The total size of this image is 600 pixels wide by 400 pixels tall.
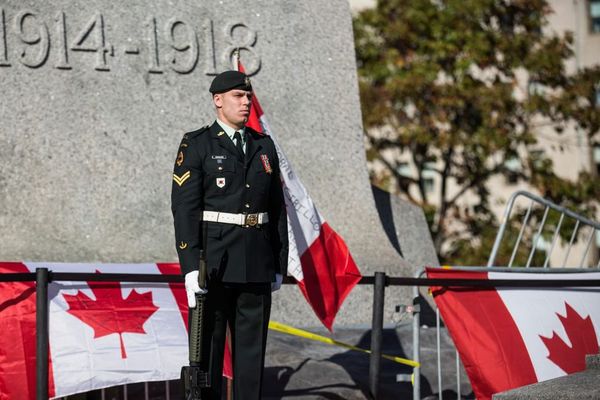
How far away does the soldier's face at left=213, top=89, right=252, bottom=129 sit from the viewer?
20.6ft

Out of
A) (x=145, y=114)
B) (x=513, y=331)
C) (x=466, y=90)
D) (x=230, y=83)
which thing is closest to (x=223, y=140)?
(x=230, y=83)

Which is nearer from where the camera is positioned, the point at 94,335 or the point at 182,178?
the point at 182,178

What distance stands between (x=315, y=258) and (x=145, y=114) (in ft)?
7.61

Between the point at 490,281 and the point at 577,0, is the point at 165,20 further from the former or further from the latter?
the point at 577,0

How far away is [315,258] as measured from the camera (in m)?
7.86

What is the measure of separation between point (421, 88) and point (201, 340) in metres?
17.7

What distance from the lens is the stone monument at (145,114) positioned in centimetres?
920

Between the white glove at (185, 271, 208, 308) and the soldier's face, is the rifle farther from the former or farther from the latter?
the soldier's face

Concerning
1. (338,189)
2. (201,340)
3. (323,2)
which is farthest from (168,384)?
(323,2)

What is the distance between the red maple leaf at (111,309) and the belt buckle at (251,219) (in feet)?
4.20

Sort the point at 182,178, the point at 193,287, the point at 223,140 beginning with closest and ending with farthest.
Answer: the point at 193,287 < the point at 182,178 < the point at 223,140

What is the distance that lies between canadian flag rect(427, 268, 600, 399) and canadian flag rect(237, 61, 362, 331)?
1.78ft

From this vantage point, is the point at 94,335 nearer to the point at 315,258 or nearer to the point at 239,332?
the point at 239,332

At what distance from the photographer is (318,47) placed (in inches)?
407
